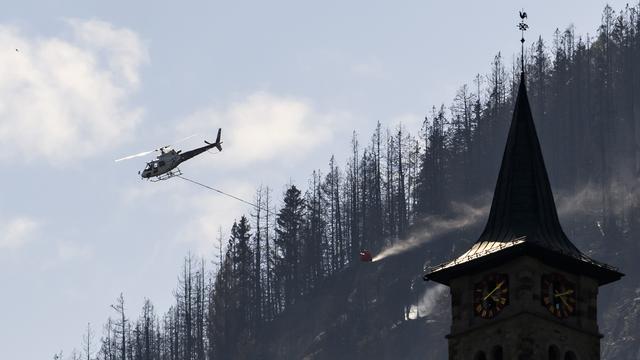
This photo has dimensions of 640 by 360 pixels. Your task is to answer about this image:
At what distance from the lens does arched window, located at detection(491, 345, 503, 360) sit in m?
Answer: 118

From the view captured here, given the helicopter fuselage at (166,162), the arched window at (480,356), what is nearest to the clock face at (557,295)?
the arched window at (480,356)

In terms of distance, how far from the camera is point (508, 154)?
413 ft

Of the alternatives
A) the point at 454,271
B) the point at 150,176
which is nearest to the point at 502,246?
the point at 454,271

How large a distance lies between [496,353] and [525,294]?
3386 millimetres

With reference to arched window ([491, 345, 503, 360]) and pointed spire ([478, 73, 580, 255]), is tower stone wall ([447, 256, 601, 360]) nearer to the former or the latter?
arched window ([491, 345, 503, 360])

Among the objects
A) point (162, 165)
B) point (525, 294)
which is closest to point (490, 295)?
point (525, 294)

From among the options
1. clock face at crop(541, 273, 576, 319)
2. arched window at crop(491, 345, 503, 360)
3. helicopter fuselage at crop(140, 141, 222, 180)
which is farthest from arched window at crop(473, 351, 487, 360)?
helicopter fuselage at crop(140, 141, 222, 180)

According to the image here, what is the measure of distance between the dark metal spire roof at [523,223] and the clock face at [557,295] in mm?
872

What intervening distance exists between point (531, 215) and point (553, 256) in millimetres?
4564

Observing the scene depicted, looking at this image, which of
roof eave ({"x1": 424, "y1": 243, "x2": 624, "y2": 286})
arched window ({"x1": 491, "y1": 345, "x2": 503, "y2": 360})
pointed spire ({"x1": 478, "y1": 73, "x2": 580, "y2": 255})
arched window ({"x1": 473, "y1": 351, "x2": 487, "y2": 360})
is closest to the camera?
arched window ({"x1": 491, "y1": 345, "x2": 503, "y2": 360})

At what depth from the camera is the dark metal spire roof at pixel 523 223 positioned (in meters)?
119

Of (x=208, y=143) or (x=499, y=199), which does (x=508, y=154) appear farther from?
(x=208, y=143)

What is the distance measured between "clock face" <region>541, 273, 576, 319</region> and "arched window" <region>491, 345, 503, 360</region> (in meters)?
3.30

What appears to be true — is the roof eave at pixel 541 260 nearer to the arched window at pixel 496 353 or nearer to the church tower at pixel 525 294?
the church tower at pixel 525 294
